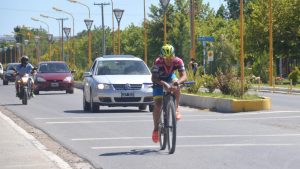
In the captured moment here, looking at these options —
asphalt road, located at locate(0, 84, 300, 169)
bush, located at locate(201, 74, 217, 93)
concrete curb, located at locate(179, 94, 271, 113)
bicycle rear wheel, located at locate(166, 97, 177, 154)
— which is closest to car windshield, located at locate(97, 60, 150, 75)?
asphalt road, located at locate(0, 84, 300, 169)

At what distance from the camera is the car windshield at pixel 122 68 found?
25078 mm

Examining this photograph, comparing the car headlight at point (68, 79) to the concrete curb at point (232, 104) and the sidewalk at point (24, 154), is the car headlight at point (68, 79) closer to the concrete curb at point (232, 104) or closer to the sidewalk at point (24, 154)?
the concrete curb at point (232, 104)

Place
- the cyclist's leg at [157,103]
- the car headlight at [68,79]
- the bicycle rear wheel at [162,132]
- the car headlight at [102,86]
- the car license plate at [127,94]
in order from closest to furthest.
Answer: the bicycle rear wheel at [162,132] → the cyclist's leg at [157,103] → the car license plate at [127,94] → the car headlight at [102,86] → the car headlight at [68,79]

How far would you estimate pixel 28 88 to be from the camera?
3003 cm

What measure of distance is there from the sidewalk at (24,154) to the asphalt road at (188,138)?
55 centimetres

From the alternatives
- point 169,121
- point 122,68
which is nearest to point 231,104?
point 122,68

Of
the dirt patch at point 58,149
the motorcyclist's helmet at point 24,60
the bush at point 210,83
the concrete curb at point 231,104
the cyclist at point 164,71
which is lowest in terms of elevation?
the dirt patch at point 58,149

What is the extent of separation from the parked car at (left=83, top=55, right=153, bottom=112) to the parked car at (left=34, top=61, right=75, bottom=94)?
1416cm

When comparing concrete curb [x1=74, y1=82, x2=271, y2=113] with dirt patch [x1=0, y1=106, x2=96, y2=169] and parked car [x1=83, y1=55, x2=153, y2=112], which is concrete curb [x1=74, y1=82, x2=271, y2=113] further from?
dirt patch [x1=0, y1=106, x2=96, y2=169]

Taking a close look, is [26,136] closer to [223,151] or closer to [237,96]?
[223,151]

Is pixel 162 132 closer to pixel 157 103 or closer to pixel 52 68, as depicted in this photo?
pixel 157 103

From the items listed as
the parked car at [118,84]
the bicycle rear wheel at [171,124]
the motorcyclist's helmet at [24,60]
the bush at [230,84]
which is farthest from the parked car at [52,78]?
the bicycle rear wheel at [171,124]

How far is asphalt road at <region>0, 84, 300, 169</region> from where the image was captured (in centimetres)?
1202

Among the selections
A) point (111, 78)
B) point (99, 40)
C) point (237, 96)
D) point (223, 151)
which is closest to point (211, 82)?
point (237, 96)
